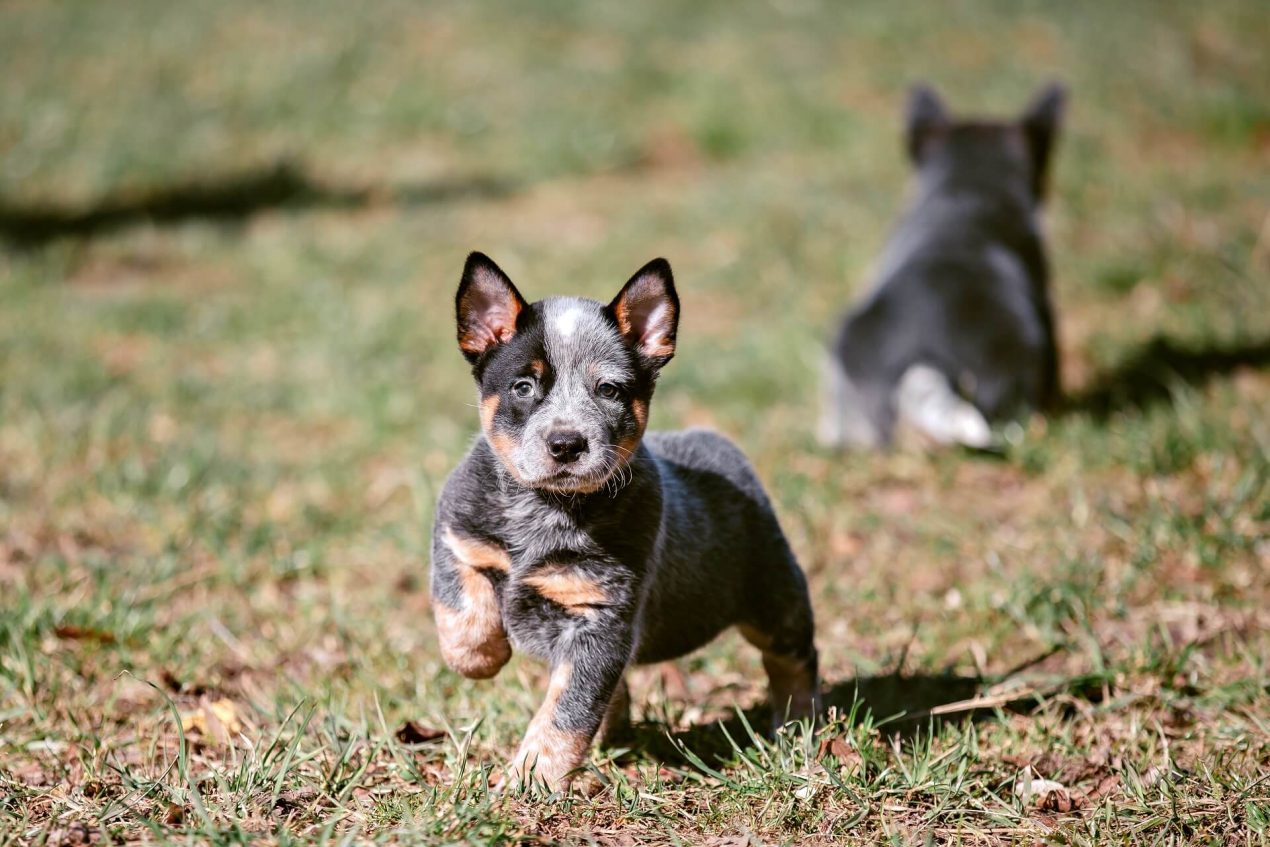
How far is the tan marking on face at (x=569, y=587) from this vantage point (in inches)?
123

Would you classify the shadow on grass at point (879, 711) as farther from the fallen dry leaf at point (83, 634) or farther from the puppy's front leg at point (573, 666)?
the fallen dry leaf at point (83, 634)

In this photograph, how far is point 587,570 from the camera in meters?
3.13

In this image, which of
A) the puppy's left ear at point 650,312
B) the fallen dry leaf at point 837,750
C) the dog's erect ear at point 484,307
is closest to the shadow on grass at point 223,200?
the dog's erect ear at point 484,307

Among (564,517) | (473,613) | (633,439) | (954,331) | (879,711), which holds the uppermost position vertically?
(633,439)

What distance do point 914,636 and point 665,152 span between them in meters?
9.08

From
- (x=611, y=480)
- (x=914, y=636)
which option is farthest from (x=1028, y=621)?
(x=611, y=480)

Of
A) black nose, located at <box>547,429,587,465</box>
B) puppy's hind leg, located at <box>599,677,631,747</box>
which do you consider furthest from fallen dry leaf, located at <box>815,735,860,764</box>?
black nose, located at <box>547,429,587,465</box>

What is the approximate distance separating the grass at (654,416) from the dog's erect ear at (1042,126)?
3.78 ft

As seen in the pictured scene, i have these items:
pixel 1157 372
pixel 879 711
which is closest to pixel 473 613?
pixel 879 711

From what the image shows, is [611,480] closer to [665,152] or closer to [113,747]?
[113,747]

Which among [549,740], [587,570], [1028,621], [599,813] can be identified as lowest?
[1028,621]

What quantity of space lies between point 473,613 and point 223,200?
29.9 feet

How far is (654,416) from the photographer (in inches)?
260

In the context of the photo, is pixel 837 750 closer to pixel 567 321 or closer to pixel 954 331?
pixel 567 321
